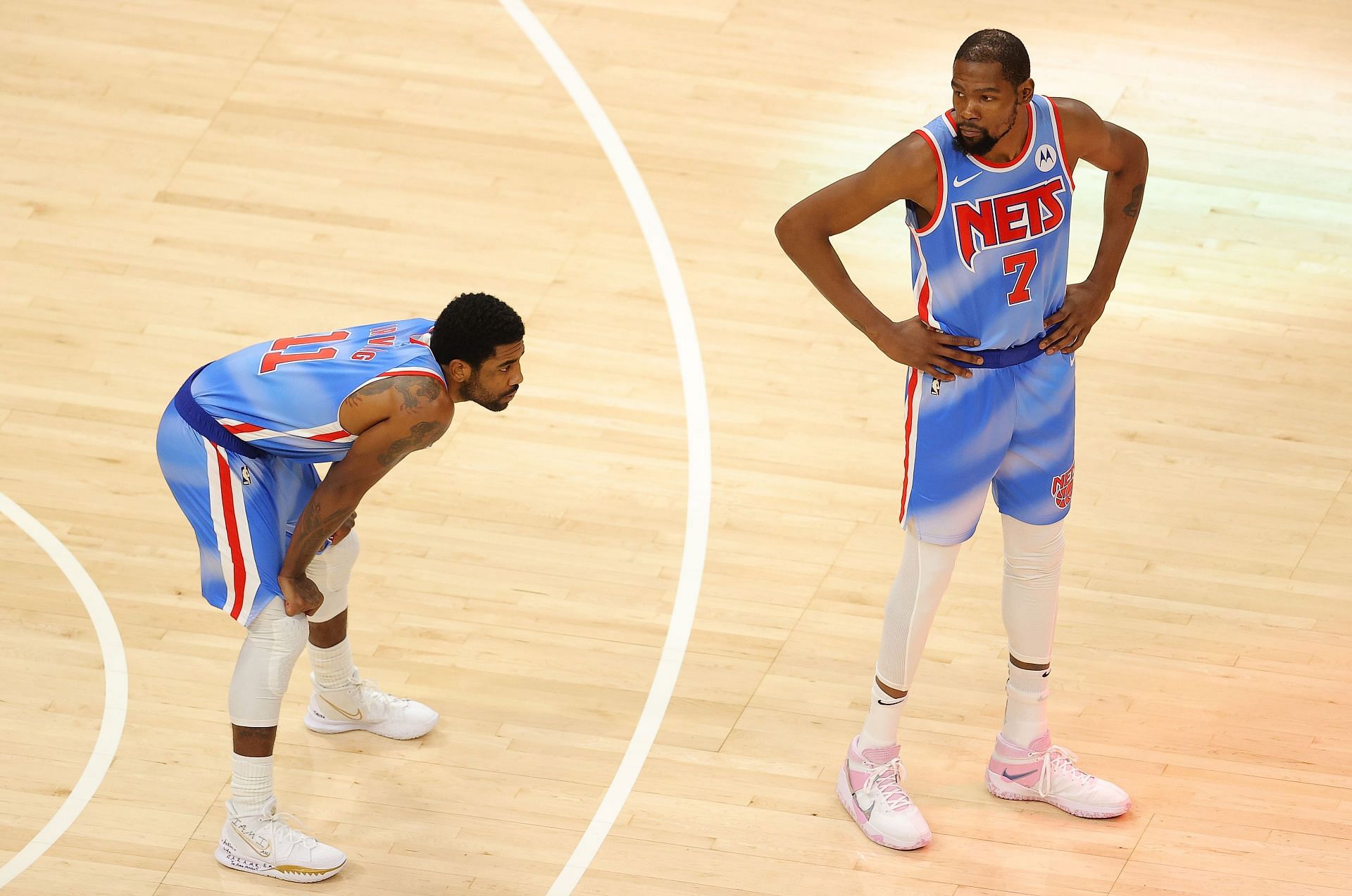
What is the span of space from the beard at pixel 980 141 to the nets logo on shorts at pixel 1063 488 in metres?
0.84

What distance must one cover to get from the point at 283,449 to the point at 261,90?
145 inches

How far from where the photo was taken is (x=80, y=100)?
7234 mm

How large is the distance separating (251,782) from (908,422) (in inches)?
72.0

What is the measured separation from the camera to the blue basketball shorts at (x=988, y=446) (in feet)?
13.0

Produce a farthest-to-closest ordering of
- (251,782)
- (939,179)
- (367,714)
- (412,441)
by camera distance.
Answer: (367,714) < (251,782) < (412,441) < (939,179)

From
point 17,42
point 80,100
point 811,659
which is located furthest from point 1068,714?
point 17,42

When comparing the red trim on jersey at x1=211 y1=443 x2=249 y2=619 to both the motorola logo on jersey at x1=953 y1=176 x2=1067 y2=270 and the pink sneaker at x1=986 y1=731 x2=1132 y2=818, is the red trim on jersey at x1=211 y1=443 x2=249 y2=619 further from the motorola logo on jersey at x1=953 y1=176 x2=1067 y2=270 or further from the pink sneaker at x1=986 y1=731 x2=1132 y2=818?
the pink sneaker at x1=986 y1=731 x2=1132 y2=818

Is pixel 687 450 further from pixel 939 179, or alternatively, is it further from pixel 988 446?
pixel 939 179

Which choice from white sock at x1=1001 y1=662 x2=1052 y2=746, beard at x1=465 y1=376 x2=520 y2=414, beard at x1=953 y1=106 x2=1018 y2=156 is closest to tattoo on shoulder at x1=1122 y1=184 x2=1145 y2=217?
beard at x1=953 y1=106 x2=1018 y2=156

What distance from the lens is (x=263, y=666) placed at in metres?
4.13

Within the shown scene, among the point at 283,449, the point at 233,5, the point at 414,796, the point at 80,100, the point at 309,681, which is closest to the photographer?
the point at 283,449

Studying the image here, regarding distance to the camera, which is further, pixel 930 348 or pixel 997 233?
pixel 930 348

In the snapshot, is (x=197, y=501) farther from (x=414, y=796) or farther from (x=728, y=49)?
(x=728, y=49)

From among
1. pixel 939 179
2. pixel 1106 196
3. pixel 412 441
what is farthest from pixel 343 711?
pixel 1106 196
